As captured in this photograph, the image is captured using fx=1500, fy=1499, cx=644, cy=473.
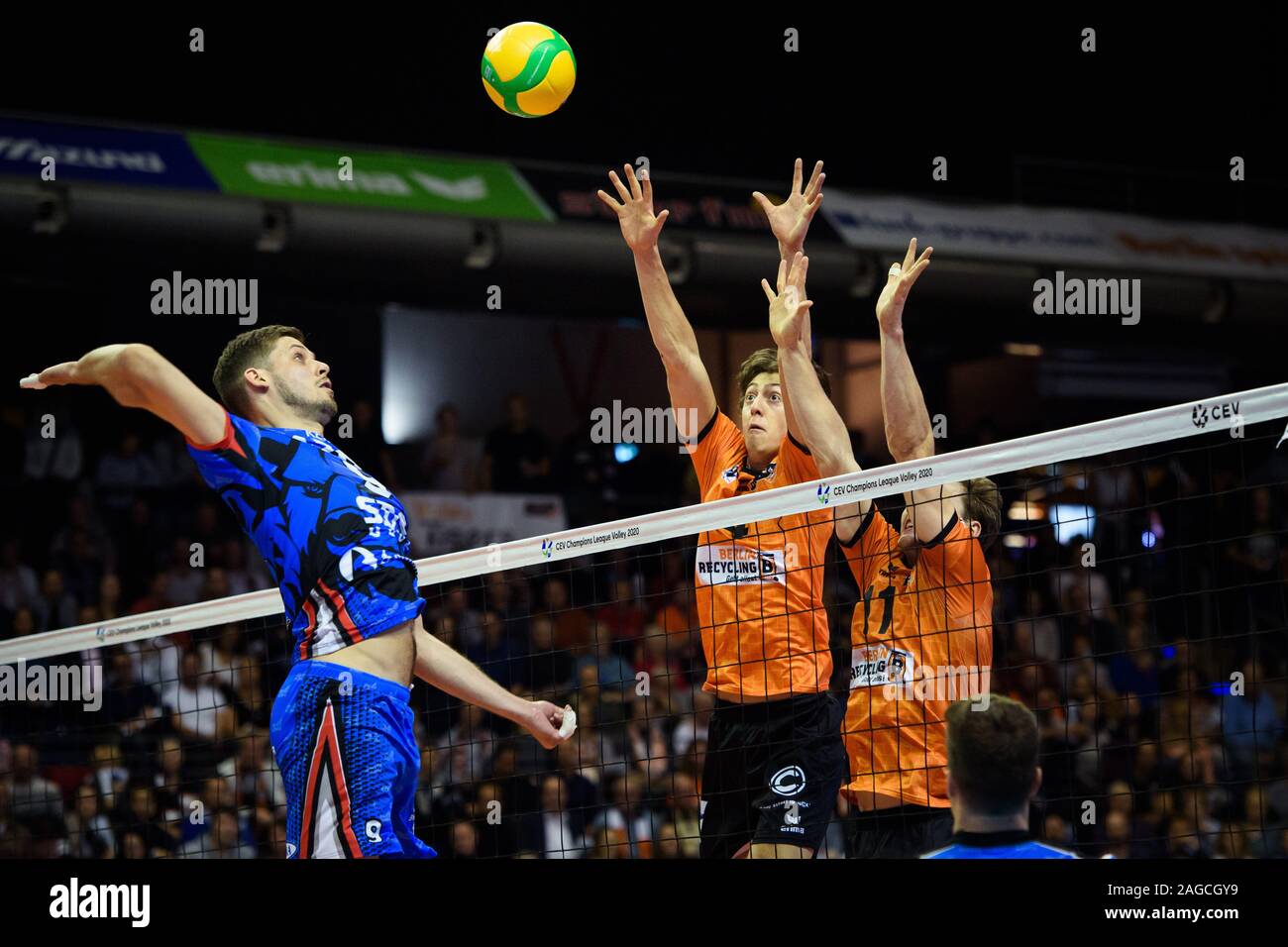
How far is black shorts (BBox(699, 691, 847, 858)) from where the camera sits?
5.67 metres

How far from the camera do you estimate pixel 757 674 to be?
5926 millimetres

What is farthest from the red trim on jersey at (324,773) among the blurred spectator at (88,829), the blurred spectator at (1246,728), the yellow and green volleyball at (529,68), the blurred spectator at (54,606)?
the blurred spectator at (1246,728)

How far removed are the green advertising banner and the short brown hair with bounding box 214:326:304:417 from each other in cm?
831

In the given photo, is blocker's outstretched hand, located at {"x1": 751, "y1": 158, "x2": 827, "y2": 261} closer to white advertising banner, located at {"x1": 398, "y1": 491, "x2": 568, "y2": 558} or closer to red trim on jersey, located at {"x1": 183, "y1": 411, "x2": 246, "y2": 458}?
red trim on jersey, located at {"x1": 183, "y1": 411, "x2": 246, "y2": 458}

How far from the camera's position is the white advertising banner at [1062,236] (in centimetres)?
1513

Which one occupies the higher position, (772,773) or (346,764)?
(346,764)

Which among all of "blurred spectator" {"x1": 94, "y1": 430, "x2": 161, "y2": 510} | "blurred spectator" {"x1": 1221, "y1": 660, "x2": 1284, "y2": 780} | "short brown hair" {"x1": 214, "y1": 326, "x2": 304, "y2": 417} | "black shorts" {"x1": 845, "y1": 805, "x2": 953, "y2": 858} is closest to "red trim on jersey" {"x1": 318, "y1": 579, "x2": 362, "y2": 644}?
"short brown hair" {"x1": 214, "y1": 326, "x2": 304, "y2": 417}

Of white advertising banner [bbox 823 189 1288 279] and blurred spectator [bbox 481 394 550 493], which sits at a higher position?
white advertising banner [bbox 823 189 1288 279]

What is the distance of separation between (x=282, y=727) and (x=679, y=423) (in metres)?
2.56

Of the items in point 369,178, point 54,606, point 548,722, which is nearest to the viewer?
point 548,722

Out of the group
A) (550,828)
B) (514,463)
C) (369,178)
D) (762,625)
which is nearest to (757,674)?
(762,625)

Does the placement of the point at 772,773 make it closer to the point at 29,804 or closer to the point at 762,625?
the point at 762,625

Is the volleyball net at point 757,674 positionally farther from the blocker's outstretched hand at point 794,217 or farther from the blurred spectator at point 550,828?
the blocker's outstretched hand at point 794,217

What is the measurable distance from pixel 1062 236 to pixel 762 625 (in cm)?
1111
